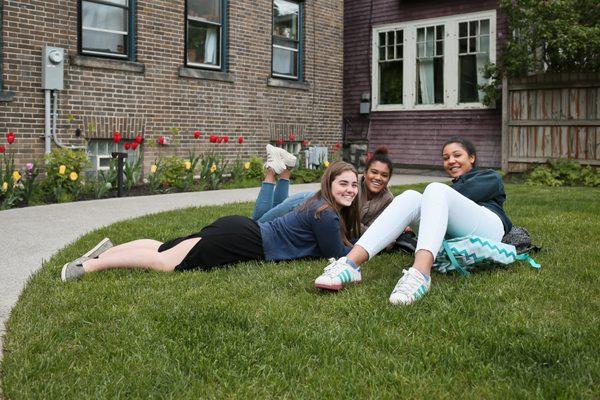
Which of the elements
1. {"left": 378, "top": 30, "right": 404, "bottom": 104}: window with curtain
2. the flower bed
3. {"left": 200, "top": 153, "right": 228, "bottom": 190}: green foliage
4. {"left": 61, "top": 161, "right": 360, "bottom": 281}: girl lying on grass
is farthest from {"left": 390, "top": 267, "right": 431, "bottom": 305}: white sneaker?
{"left": 378, "top": 30, "right": 404, "bottom": 104}: window with curtain

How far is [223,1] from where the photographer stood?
11977mm

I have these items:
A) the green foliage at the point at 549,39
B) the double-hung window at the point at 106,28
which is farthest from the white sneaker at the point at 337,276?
the green foliage at the point at 549,39

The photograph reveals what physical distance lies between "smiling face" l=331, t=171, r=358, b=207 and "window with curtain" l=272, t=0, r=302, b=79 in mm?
9478

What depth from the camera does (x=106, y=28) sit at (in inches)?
399

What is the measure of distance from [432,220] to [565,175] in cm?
895

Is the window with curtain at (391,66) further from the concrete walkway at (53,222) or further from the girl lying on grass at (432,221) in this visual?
the girl lying on grass at (432,221)

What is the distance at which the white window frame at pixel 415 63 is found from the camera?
46.8 ft

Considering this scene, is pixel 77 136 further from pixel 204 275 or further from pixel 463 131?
pixel 463 131

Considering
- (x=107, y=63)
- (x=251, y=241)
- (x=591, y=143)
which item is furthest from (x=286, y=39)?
(x=251, y=241)

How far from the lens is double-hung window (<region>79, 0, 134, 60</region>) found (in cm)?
987

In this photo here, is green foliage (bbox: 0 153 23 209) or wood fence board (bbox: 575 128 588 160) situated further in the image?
wood fence board (bbox: 575 128 588 160)

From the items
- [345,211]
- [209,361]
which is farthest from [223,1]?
[209,361]

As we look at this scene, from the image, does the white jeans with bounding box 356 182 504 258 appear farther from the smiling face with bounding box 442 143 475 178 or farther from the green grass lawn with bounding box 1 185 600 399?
the smiling face with bounding box 442 143 475 178

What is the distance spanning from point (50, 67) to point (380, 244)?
6.87m
